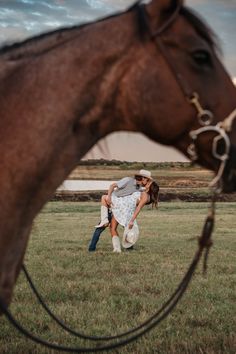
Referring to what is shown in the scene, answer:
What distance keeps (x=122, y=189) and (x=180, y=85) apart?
13527 millimetres

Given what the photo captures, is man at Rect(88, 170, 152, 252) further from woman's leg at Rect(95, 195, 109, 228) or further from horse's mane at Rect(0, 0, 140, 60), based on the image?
horse's mane at Rect(0, 0, 140, 60)

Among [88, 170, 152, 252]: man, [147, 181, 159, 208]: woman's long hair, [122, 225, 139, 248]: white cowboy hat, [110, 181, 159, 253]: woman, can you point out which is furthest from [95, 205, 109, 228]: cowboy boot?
[147, 181, 159, 208]: woman's long hair

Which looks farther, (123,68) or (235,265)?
(235,265)

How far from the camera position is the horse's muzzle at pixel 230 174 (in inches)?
134

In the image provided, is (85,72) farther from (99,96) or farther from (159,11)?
(159,11)


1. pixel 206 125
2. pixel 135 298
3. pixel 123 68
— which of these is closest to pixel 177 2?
pixel 123 68

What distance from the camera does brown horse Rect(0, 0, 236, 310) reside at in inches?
125

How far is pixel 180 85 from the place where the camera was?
3.23 m

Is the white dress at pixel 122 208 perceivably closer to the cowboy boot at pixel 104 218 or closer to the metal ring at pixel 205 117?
the cowboy boot at pixel 104 218

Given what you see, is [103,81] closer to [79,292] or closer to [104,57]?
[104,57]

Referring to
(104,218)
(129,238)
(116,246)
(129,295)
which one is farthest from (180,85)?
(104,218)

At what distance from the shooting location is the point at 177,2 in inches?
128

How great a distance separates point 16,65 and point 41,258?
10.6 m

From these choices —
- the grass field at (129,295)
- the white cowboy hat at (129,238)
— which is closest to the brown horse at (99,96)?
the grass field at (129,295)
